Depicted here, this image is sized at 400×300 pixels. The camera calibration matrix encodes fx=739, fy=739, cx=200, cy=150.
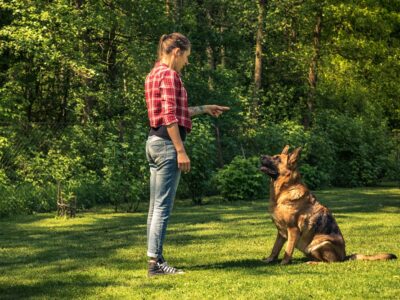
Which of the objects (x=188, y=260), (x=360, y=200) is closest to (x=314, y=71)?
(x=360, y=200)

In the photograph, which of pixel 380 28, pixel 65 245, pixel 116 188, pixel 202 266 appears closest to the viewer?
pixel 202 266

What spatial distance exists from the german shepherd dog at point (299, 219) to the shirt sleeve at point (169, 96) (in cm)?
Result: 180

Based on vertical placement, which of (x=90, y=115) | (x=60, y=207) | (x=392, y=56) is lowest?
(x=60, y=207)

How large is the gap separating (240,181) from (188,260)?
10.7m

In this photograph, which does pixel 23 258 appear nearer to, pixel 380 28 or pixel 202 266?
pixel 202 266

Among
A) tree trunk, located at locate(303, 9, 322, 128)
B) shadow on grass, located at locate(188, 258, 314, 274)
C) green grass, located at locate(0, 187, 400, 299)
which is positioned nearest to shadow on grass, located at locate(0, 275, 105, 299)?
green grass, located at locate(0, 187, 400, 299)

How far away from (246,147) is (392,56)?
16.7 m

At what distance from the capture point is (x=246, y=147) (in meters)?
24.3

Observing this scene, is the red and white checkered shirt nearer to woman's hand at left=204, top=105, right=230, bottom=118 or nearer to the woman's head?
the woman's head

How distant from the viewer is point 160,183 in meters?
7.27

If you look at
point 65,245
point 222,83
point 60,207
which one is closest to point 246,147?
point 222,83

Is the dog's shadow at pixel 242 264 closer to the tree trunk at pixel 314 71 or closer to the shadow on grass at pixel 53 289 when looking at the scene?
the shadow on grass at pixel 53 289

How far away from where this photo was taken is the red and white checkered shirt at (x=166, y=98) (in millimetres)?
7076

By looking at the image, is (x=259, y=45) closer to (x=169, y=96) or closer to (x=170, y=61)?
(x=170, y=61)
